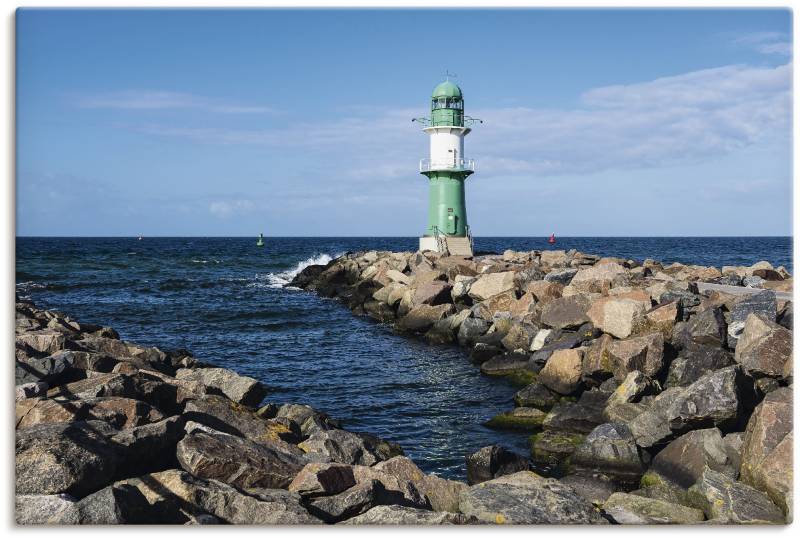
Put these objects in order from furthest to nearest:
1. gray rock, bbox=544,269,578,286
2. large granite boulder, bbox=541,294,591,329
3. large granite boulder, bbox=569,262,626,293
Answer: gray rock, bbox=544,269,578,286 → large granite boulder, bbox=569,262,626,293 → large granite boulder, bbox=541,294,591,329

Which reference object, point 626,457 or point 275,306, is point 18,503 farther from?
point 275,306

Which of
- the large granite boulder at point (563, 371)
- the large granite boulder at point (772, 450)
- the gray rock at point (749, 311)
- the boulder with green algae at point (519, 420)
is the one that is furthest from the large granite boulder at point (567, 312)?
the large granite boulder at point (772, 450)

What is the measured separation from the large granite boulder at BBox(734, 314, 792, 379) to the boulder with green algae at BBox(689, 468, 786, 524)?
2.92 meters

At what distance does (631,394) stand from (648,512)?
148 inches

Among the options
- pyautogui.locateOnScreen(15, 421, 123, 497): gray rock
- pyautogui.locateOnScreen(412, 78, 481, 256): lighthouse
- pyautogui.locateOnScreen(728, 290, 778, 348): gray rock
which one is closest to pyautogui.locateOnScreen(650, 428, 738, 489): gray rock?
pyautogui.locateOnScreen(728, 290, 778, 348): gray rock

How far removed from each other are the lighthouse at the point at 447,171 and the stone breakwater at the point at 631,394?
12.1 m

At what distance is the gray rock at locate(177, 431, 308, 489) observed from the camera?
611 cm

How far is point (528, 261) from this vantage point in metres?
27.7

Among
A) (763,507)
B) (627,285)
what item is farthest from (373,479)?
(627,285)

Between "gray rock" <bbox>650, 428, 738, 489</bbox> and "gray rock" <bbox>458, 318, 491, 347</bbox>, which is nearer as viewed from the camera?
"gray rock" <bbox>650, 428, 738, 489</bbox>

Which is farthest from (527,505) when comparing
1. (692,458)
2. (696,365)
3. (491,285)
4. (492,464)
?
(491,285)

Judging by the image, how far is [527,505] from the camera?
242 inches

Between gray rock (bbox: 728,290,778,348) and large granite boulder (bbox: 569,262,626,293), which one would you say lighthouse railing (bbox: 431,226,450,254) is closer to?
large granite boulder (bbox: 569,262,626,293)

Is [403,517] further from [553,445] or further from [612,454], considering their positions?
[553,445]
